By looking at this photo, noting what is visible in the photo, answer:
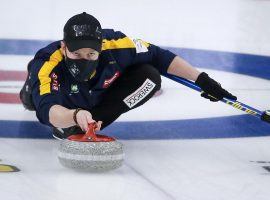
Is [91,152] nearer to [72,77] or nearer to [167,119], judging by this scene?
[72,77]

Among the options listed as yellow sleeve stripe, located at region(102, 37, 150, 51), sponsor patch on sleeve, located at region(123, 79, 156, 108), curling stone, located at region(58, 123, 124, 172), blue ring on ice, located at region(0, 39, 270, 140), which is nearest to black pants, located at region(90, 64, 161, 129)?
sponsor patch on sleeve, located at region(123, 79, 156, 108)

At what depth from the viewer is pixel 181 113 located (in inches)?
132

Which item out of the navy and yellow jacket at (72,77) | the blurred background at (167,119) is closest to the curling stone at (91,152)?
the blurred background at (167,119)

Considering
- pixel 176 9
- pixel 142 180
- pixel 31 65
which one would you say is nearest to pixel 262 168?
pixel 142 180

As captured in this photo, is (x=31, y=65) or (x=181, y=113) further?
(x=181, y=113)

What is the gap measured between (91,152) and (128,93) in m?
0.59

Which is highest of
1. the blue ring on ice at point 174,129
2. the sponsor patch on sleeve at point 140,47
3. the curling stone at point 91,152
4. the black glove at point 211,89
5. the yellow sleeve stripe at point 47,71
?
the sponsor patch on sleeve at point 140,47

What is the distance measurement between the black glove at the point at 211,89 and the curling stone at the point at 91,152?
2.04 feet

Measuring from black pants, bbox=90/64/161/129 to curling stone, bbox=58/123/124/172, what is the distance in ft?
1.54

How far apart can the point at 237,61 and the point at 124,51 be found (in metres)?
2.01

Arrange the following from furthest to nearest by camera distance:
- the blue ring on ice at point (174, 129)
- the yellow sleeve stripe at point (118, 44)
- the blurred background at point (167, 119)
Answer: the blue ring on ice at point (174, 129)
the yellow sleeve stripe at point (118, 44)
the blurred background at point (167, 119)

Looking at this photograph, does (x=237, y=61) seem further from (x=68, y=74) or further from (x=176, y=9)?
(x=68, y=74)

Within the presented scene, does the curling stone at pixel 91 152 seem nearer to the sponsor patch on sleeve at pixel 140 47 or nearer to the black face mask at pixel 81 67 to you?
the black face mask at pixel 81 67

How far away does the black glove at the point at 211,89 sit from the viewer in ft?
9.17
